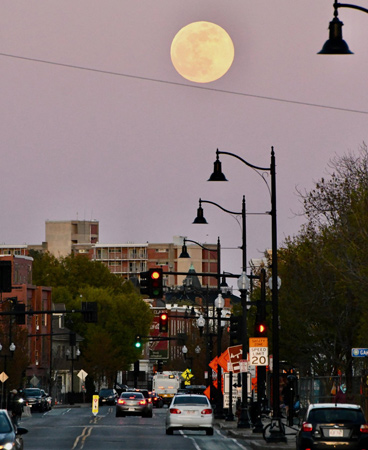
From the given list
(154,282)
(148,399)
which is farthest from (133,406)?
(154,282)

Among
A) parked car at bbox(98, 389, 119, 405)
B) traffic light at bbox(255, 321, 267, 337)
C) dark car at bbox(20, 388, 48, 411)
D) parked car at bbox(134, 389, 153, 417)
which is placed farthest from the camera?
parked car at bbox(98, 389, 119, 405)

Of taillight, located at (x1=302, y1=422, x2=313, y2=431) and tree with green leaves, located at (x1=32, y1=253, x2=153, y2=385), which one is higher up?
tree with green leaves, located at (x1=32, y1=253, x2=153, y2=385)

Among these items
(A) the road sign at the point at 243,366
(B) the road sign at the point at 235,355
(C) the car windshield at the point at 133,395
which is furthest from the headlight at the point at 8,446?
(C) the car windshield at the point at 133,395

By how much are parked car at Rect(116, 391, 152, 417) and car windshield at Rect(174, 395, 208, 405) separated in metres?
23.2

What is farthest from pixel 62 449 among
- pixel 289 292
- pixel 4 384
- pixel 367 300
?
pixel 4 384

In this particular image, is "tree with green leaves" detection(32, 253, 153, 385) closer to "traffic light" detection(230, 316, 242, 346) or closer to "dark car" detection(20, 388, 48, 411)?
"dark car" detection(20, 388, 48, 411)

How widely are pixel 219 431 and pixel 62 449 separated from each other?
16882 mm

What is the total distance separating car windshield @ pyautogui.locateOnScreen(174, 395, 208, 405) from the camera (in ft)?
→ 156

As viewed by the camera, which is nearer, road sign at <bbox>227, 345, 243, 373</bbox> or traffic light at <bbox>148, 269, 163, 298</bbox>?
traffic light at <bbox>148, 269, 163, 298</bbox>

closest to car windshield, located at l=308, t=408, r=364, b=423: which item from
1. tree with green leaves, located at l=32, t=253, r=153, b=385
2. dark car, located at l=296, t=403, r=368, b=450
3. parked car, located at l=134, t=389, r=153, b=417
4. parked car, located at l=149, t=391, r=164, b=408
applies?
dark car, located at l=296, t=403, r=368, b=450

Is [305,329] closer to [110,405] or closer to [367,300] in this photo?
[367,300]

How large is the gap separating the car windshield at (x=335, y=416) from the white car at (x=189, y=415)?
1965 centimetres

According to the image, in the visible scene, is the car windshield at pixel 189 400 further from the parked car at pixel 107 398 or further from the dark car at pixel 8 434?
the parked car at pixel 107 398

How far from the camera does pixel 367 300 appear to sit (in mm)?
40656
